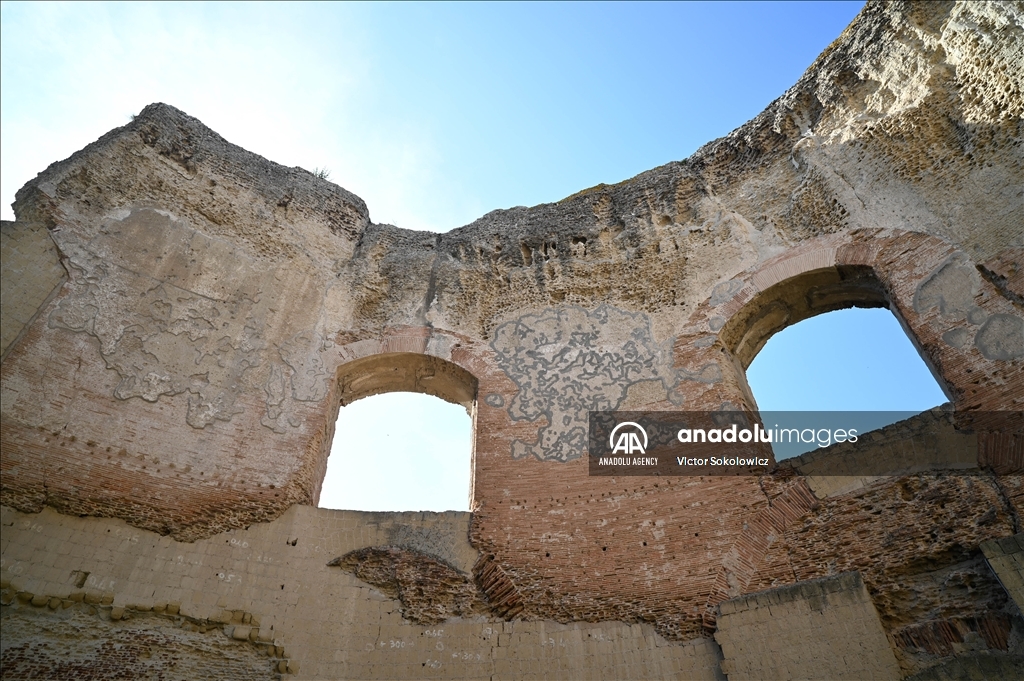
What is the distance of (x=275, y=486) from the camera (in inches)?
247

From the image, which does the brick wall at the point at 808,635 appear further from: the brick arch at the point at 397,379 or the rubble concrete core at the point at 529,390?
the brick arch at the point at 397,379

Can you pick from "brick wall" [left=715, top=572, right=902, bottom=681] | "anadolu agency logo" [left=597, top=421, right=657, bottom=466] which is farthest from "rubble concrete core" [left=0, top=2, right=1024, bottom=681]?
"anadolu agency logo" [left=597, top=421, right=657, bottom=466]

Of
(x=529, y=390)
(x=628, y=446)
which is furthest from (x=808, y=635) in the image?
(x=529, y=390)

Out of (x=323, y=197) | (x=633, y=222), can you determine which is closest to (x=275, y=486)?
(x=323, y=197)

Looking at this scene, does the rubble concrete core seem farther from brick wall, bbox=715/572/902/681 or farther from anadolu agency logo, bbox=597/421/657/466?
anadolu agency logo, bbox=597/421/657/466

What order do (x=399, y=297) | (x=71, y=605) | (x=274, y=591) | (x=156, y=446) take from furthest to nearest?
(x=399, y=297) → (x=156, y=446) → (x=274, y=591) → (x=71, y=605)

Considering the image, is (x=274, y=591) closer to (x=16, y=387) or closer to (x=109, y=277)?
(x=16, y=387)

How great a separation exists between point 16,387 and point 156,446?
4.03ft

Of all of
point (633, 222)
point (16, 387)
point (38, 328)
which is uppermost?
point (633, 222)

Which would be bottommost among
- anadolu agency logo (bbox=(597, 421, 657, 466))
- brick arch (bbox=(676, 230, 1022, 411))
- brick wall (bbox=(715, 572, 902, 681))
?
brick wall (bbox=(715, 572, 902, 681))

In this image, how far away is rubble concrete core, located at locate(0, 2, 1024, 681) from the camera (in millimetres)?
4941

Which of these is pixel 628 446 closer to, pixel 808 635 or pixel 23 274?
pixel 808 635

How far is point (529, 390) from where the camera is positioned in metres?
7.34

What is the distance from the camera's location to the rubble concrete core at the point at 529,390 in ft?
16.2
